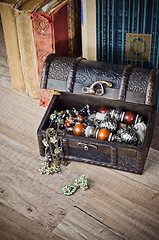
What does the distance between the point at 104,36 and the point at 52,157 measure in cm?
88

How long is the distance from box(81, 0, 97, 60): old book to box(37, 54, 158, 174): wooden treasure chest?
291mm

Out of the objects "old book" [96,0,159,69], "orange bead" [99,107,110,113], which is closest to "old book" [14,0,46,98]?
"old book" [96,0,159,69]

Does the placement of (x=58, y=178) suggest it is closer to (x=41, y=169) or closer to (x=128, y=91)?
(x=41, y=169)

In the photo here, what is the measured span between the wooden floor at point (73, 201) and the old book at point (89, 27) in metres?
0.73

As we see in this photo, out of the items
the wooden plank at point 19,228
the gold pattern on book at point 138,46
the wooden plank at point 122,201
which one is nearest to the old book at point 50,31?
the gold pattern on book at point 138,46

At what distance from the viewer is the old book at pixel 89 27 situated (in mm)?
2207

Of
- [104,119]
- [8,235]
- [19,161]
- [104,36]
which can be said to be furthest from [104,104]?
[8,235]

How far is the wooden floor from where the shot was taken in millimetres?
1713

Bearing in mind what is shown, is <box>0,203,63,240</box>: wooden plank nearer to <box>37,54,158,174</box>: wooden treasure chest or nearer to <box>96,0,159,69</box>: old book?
<box>37,54,158,174</box>: wooden treasure chest

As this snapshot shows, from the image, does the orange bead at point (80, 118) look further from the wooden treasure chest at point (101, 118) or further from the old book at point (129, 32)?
the old book at point (129, 32)

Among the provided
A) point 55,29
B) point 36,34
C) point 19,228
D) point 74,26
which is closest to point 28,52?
point 36,34

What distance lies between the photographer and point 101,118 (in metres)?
2.12

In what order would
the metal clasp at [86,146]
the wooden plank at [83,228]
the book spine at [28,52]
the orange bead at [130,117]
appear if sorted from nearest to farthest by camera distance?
the wooden plank at [83,228] < the metal clasp at [86,146] < the orange bead at [130,117] < the book spine at [28,52]

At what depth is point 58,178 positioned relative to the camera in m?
1.99
